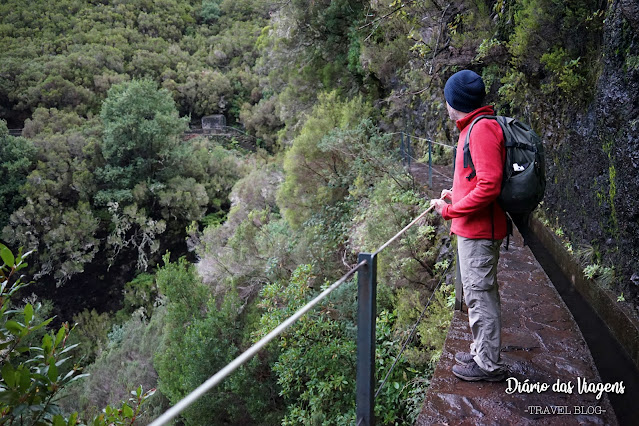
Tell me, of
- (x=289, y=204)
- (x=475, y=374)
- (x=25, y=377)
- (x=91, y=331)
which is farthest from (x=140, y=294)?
(x=475, y=374)

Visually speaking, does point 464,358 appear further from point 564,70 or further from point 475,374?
point 564,70

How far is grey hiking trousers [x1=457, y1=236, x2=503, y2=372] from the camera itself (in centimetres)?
209

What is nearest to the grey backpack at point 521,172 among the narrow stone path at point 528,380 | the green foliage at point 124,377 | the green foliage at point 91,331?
the narrow stone path at point 528,380

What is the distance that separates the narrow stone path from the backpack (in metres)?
1.02

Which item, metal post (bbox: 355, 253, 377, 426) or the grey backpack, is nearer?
metal post (bbox: 355, 253, 377, 426)

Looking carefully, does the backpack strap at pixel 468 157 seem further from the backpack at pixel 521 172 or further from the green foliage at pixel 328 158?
the green foliage at pixel 328 158

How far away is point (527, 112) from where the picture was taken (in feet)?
16.5

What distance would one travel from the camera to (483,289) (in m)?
2.10

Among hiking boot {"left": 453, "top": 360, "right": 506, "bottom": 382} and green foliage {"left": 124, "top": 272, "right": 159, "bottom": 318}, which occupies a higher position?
hiking boot {"left": 453, "top": 360, "right": 506, "bottom": 382}

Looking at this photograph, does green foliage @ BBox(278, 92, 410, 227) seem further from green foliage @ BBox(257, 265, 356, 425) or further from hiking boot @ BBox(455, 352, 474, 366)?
hiking boot @ BBox(455, 352, 474, 366)

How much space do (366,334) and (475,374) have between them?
4.09 ft

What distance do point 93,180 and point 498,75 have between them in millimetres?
20224

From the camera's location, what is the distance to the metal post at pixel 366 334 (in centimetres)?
139

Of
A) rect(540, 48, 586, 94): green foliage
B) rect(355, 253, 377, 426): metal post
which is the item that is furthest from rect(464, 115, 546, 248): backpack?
rect(540, 48, 586, 94): green foliage
